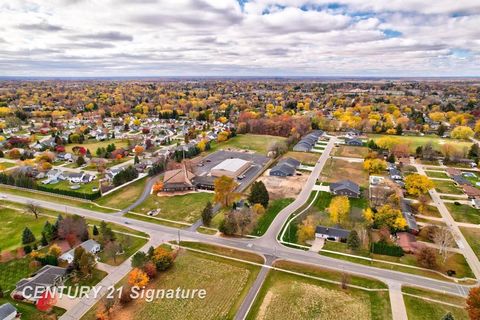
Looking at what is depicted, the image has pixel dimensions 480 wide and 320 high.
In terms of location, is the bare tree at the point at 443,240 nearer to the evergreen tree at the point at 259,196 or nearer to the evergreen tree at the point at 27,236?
the evergreen tree at the point at 259,196

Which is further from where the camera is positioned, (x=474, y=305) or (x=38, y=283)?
(x=38, y=283)

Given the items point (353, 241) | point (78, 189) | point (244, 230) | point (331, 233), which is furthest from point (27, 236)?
point (353, 241)

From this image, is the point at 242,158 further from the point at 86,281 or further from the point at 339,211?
Answer: the point at 86,281

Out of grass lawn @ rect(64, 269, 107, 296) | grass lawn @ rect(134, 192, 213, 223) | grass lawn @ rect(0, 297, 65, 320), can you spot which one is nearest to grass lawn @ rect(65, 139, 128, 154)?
grass lawn @ rect(134, 192, 213, 223)

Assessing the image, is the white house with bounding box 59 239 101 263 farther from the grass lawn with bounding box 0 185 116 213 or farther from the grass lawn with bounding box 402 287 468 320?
the grass lawn with bounding box 402 287 468 320

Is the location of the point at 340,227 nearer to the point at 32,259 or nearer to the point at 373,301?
the point at 373,301

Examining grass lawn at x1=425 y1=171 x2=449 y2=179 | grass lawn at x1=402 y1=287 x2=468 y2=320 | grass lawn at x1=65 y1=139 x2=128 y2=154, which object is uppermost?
grass lawn at x1=65 y1=139 x2=128 y2=154
